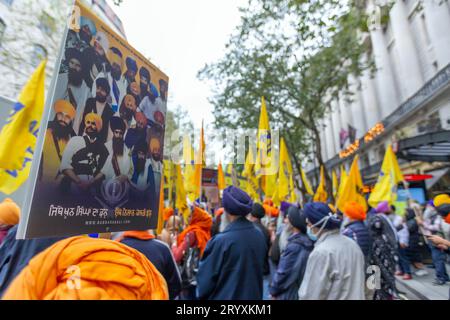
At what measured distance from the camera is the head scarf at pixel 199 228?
12.7 feet

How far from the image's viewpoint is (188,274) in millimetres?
3725

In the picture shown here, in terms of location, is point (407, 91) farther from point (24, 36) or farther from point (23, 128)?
point (23, 128)

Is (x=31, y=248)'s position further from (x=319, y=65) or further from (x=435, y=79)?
(x=435, y=79)

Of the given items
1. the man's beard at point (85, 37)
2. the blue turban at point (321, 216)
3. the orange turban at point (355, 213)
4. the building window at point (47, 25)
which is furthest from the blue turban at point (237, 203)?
the building window at point (47, 25)

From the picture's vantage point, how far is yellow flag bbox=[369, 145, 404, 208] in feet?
19.7

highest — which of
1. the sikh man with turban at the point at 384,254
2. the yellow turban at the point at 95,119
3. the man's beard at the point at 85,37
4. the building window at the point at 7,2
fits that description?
the building window at the point at 7,2

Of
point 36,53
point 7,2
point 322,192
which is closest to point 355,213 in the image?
point 322,192

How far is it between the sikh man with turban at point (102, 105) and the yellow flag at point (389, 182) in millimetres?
6427

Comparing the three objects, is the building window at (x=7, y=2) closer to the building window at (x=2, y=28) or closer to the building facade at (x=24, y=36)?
the building facade at (x=24, y=36)

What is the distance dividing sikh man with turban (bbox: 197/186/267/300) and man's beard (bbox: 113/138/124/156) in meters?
1.52

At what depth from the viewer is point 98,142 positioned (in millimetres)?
1312

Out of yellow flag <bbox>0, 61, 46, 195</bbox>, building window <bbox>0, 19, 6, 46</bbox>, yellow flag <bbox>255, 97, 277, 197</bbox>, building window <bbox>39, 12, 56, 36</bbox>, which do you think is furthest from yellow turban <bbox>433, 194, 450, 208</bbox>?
Result: building window <bbox>39, 12, 56, 36</bbox>

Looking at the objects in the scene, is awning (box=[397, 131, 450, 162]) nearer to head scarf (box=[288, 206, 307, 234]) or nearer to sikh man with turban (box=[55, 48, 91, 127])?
head scarf (box=[288, 206, 307, 234])

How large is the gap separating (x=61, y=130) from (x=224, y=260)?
1.93m
